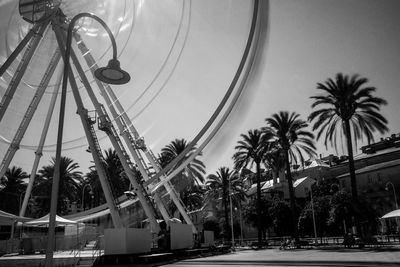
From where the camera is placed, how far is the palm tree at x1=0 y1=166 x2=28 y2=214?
67.1 meters

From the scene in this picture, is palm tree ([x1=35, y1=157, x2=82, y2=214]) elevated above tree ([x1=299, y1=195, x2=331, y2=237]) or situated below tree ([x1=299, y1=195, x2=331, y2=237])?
above

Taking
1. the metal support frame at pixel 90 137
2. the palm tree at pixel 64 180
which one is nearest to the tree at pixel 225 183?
the palm tree at pixel 64 180

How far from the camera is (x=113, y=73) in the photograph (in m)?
12.7

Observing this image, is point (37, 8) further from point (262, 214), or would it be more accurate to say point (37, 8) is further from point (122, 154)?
point (262, 214)

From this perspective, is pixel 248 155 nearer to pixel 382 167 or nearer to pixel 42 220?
pixel 42 220

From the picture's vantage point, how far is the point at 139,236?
21.7 meters

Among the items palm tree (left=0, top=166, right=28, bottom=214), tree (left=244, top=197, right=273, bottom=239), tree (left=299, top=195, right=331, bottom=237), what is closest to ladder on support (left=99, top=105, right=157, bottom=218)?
tree (left=299, top=195, right=331, bottom=237)

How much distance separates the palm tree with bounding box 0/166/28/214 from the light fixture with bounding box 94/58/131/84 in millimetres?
62680

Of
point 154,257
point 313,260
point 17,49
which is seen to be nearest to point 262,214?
point 154,257

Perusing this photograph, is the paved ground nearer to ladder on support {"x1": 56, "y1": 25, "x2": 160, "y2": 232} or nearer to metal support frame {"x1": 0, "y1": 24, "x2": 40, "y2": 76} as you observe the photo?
ladder on support {"x1": 56, "y1": 25, "x2": 160, "y2": 232}

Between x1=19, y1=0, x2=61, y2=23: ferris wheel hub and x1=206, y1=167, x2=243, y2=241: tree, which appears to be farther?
x1=206, y1=167, x2=243, y2=241: tree

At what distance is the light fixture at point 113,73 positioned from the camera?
12.4 meters

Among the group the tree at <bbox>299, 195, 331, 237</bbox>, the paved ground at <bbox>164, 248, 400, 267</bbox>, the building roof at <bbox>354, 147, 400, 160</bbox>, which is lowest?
the paved ground at <bbox>164, 248, 400, 267</bbox>

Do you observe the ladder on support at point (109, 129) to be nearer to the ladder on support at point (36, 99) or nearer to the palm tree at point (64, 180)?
the ladder on support at point (36, 99)
